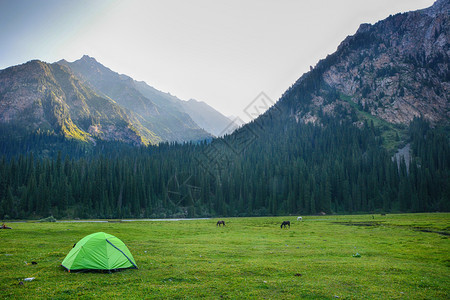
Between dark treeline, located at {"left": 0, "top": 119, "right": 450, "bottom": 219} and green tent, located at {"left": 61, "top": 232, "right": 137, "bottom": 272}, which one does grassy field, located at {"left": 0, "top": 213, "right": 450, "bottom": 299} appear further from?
dark treeline, located at {"left": 0, "top": 119, "right": 450, "bottom": 219}

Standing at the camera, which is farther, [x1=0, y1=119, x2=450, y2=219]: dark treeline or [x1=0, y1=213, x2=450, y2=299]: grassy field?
[x1=0, y1=119, x2=450, y2=219]: dark treeline

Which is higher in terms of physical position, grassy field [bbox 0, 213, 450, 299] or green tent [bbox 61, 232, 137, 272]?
green tent [bbox 61, 232, 137, 272]

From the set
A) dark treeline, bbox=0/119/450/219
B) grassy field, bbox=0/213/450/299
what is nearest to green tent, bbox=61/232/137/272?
grassy field, bbox=0/213/450/299

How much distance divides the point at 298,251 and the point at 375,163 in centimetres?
15013

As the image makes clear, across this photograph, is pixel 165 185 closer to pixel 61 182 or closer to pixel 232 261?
pixel 61 182

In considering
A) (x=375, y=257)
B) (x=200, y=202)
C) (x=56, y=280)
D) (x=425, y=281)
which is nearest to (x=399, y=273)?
(x=425, y=281)

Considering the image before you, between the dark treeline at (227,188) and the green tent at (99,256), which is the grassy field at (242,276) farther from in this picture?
the dark treeline at (227,188)

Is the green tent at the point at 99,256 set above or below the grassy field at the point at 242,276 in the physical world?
above

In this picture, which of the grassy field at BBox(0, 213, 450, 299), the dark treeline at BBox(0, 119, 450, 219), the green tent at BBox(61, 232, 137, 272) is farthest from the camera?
the dark treeline at BBox(0, 119, 450, 219)

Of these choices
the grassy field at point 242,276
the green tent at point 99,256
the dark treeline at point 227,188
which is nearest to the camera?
the grassy field at point 242,276

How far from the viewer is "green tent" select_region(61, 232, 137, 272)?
20.2 m

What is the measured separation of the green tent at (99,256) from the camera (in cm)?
2025

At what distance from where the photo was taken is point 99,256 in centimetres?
2061

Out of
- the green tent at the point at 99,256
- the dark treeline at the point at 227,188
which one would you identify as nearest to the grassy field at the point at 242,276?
the green tent at the point at 99,256
